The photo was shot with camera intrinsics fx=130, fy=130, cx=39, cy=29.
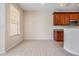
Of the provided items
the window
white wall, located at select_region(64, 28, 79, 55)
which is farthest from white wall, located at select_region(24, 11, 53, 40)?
white wall, located at select_region(64, 28, 79, 55)

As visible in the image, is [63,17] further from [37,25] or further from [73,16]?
[37,25]

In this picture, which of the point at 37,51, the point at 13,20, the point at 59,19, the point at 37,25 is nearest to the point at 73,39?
the point at 37,51

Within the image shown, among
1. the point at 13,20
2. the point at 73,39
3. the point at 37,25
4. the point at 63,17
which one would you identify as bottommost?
the point at 73,39

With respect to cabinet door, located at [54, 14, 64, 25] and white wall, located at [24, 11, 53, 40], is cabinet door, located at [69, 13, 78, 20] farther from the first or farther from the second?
white wall, located at [24, 11, 53, 40]

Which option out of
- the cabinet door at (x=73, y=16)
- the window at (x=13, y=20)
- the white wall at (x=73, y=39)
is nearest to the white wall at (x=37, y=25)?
the cabinet door at (x=73, y=16)

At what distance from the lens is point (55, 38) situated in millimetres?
8188

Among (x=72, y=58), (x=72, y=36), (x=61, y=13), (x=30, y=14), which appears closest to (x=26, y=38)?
(x=30, y=14)

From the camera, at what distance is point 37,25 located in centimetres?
901

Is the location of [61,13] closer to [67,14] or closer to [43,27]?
[67,14]

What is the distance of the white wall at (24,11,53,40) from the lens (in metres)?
8.69

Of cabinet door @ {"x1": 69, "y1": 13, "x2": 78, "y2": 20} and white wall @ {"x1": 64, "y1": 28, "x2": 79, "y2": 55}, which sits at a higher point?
cabinet door @ {"x1": 69, "y1": 13, "x2": 78, "y2": 20}

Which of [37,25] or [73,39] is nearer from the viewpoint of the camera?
[73,39]

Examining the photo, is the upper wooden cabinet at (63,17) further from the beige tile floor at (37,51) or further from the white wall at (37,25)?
the beige tile floor at (37,51)

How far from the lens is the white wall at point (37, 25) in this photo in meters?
8.69
